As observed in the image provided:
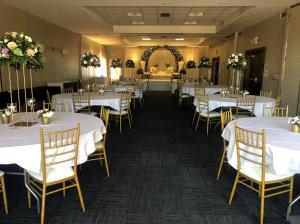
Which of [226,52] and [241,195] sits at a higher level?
[226,52]

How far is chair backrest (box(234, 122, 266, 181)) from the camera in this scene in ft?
8.36

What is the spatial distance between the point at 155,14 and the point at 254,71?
4237mm

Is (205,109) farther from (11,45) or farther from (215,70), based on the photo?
(215,70)

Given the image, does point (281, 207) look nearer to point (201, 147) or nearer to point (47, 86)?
point (201, 147)

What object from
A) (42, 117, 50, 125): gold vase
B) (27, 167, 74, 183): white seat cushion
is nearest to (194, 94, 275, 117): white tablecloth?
(42, 117, 50, 125): gold vase

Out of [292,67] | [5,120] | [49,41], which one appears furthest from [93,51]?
[5,120]

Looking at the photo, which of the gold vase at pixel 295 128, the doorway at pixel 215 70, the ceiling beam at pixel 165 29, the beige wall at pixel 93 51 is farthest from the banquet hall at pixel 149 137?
the doorway at pixel 215 70

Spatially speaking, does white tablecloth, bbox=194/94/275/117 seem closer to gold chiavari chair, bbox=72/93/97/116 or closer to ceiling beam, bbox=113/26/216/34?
gold chiavari chair, bbox=72/93/97/116

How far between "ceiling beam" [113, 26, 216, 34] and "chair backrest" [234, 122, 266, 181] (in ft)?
30.5

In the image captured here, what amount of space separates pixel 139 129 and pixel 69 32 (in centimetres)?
738

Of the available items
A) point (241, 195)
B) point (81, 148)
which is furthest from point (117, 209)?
point (241, 195)

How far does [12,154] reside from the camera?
234cm

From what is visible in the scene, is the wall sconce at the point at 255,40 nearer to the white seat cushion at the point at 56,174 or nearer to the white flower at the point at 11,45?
the white flower at the point at 11,45

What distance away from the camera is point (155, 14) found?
351 inches
